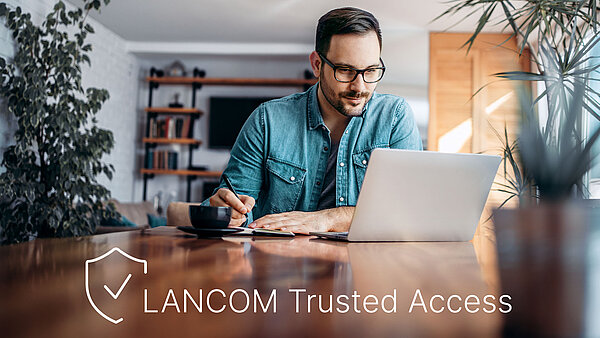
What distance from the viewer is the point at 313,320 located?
283 millimetres

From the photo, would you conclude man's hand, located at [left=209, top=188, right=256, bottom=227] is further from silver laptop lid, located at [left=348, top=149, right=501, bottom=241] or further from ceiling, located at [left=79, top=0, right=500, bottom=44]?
ceiling, located at [left=79, top=0, right=500, bottom=44]

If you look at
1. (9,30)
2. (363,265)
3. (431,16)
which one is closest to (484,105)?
(431,16)

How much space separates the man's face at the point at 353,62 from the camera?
1627mm

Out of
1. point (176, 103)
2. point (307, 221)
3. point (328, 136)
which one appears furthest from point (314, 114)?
point (176, 103)

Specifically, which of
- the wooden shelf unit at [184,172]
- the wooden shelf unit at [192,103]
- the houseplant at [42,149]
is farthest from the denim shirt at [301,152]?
the wooden shelf unit at [184,172]

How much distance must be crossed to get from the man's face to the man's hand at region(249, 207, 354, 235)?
1.38 ft

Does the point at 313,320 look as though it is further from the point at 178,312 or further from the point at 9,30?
the point at 9,30

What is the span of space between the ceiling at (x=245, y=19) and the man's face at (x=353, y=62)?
344cm

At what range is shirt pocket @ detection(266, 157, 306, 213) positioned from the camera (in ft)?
5.41

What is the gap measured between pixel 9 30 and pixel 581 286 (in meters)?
4.86

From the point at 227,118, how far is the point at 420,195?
5985 mm

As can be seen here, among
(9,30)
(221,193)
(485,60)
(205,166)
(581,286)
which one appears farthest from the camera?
(205,166)

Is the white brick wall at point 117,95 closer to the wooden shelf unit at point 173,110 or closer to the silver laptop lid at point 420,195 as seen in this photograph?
the wooden shelf unit at point 173,110

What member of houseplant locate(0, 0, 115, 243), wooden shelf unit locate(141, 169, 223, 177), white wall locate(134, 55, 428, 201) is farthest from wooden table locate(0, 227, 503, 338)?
white wall locate(134, 55, 428, 201)
